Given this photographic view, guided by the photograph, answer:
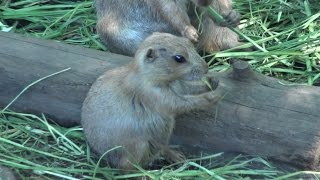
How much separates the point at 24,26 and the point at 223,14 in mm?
2174

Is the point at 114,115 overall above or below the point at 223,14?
below

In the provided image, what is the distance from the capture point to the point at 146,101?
4.88 meters

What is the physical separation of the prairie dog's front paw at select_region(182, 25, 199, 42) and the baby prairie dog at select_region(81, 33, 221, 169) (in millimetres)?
1103

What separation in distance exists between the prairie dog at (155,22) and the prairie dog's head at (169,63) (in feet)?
4.37

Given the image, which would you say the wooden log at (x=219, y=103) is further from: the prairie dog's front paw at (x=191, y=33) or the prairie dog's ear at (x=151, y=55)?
the prairie dog's front paw at (x=191, y=33)

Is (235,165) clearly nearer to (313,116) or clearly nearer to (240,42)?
(313,116)

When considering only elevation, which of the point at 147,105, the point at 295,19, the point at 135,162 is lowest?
the point at 135,162

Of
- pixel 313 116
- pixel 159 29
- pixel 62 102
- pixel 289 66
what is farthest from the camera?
pixel 159 29

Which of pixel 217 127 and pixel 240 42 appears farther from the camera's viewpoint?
pixel 240 42

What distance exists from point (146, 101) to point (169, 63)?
1.06 feet

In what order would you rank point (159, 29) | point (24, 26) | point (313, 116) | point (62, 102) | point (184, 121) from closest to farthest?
point (313, 116)
point (184, 121)
point (62, 102)
point (159, 29)
point (24, 26)

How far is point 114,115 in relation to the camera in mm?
4930

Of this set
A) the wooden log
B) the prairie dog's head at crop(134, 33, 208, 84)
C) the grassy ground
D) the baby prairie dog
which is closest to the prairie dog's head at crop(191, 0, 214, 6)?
the grassy ground

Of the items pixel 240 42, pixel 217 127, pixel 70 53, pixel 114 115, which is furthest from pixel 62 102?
pixel 240 42
